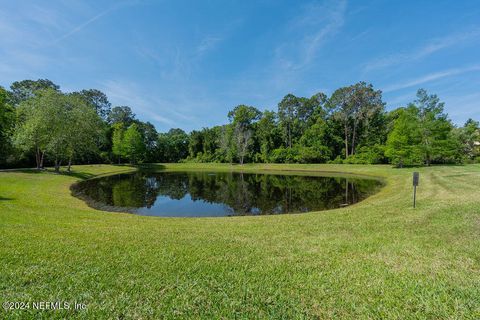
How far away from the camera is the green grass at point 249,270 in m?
3.35

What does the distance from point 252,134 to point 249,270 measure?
59361 mm

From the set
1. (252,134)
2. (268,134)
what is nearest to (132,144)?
(252,134)

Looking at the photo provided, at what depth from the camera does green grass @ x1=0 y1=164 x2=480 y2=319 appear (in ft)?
11.0

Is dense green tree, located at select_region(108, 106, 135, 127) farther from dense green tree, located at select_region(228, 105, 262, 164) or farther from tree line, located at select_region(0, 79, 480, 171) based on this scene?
dense green tree, located at select_region(228, 105, 262, 164)

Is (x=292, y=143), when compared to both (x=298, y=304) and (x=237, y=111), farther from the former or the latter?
(x=298, y=304)

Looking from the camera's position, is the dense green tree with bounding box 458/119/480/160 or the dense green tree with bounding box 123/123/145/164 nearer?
the dense green tree with bounding box 458/119/480/160

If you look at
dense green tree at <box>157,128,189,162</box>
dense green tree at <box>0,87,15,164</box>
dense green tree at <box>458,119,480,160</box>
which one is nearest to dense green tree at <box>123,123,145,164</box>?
dense green tree at <box>157,128,189,162</box>

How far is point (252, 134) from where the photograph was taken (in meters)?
63.1

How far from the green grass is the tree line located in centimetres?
2867

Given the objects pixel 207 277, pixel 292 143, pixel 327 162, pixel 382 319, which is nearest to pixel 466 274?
pixel 382 319

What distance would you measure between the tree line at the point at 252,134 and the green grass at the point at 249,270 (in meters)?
28.7

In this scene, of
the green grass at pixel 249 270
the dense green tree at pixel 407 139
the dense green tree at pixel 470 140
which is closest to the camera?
the green grass at pixel 249 270

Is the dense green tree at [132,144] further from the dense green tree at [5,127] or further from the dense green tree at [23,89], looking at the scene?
the dense green tree at [5,127]

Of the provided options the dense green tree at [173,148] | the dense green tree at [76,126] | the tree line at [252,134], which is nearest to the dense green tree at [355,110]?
the tree line at [252,134]
